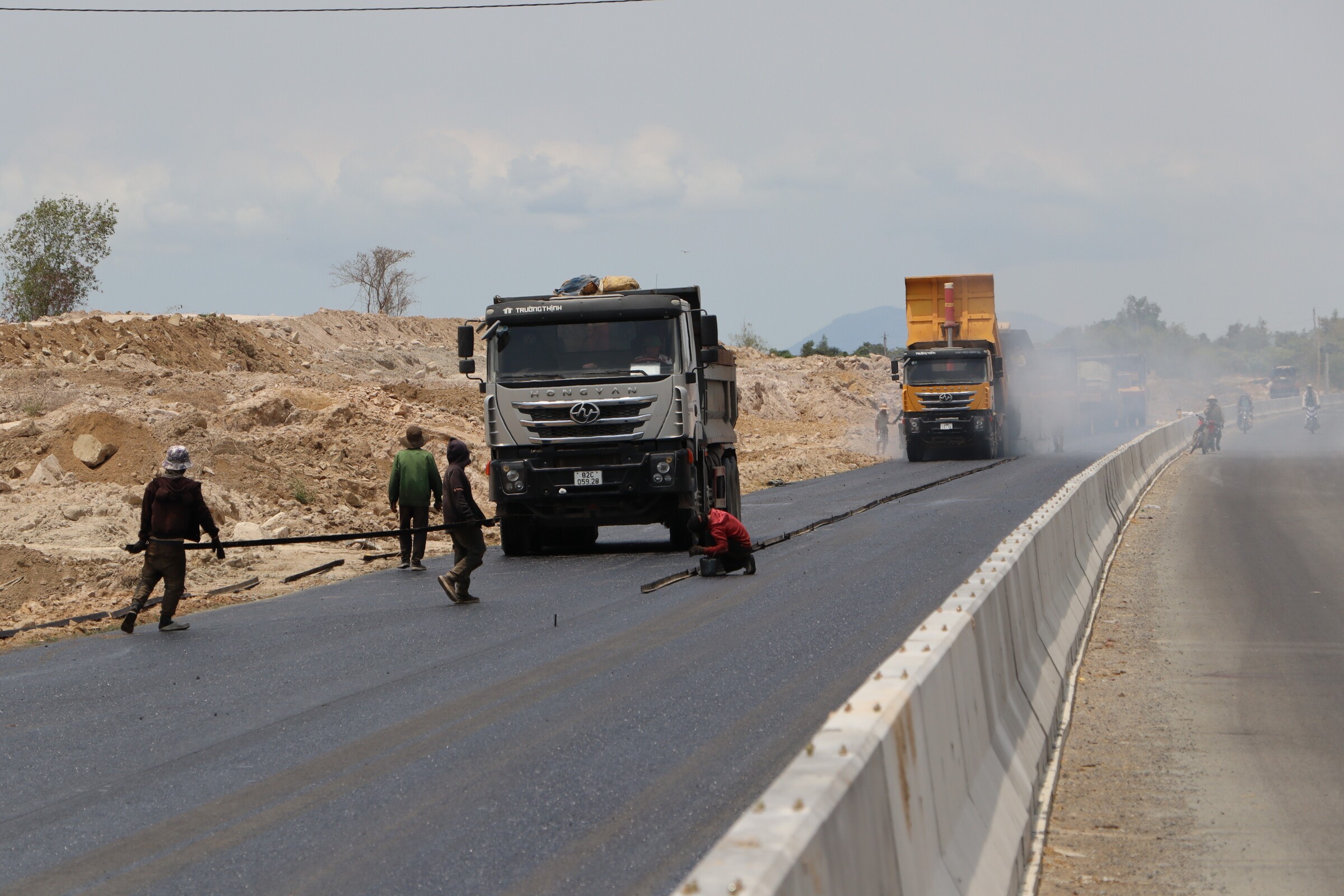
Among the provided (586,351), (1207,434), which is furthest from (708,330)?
(1207,434)

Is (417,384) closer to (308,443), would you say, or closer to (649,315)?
(308,443)

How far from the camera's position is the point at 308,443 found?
29.8m

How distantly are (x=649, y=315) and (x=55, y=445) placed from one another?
13.3 metres

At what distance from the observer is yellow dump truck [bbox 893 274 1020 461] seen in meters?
38.3

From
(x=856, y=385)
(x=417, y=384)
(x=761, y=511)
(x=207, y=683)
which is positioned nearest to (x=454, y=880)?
(x=207, y=683)

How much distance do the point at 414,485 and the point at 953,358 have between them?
957 inches

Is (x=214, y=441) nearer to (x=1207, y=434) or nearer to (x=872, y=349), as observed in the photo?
(x=1207, y=434)

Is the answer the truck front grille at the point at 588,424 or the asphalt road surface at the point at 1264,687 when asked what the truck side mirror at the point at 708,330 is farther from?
the asphalt road surface at the point at 1264,687

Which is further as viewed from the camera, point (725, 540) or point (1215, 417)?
point (1215, 417)

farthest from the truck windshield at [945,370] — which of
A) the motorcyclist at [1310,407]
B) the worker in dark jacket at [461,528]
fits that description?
the worker in dark jacket at [461,528]

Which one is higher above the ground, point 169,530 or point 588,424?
point 588,424

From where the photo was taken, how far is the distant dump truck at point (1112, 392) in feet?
206

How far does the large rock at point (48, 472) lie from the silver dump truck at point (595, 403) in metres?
9.89

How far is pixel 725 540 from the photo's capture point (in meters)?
15.0
